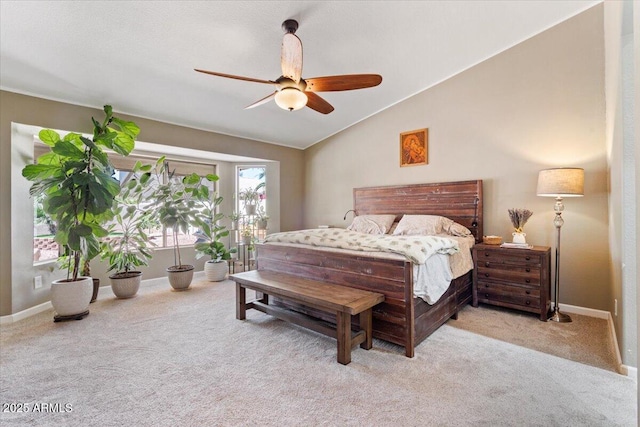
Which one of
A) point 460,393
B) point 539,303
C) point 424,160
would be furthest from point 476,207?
point 460,393

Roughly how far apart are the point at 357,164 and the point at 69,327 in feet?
15.1

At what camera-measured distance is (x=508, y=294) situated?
10.5 feet

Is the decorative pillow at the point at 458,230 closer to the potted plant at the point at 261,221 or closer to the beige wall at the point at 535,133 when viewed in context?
the beige wall at the point at 535,133

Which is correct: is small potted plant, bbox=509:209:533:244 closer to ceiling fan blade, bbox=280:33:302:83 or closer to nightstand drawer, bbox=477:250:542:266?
nightstand drawer, bbox=477:250:542:266

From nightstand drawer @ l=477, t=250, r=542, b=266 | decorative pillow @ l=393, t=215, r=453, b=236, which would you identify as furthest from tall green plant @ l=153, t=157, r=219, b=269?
nightstand drawer @ l=477, t=250, r=542, b=266

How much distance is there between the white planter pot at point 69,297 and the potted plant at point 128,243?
686 mm

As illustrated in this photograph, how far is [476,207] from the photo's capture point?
3873 millimetres

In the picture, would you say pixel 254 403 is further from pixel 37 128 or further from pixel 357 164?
pixel 357 164

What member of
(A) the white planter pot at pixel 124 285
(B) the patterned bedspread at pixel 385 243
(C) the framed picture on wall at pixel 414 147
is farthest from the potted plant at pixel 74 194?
(C) the framed picture on wall at pixel 414 147

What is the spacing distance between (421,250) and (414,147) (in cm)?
262

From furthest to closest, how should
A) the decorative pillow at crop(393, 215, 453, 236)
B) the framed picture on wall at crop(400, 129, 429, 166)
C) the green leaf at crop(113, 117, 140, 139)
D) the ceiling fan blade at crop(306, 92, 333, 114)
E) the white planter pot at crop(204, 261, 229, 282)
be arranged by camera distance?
the white planter pot at crop(204, 261, 229, 282) < the framed picture on wall at crop(400, 129, 429, 166) < the decorative pillow at crop(393, 215, 453, 236) < the green leaf at crop(113, 117, 140, 139) < the ceiling fan blade at crop(306, 92, 333, 114)

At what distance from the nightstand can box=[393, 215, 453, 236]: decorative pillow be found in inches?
21.4

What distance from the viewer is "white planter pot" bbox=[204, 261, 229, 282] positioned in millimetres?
4883

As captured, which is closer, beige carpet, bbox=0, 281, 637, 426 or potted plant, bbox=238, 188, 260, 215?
beige carpet, bbox=0, 281, 637, 426
